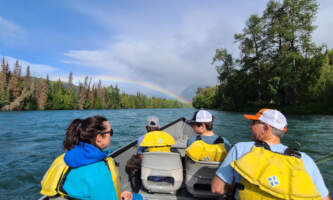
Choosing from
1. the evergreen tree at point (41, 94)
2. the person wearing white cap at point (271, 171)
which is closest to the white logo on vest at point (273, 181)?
the person wearing white cap at point (271, 171)

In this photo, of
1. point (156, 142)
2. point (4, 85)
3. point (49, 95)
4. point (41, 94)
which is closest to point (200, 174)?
point (156, 142)

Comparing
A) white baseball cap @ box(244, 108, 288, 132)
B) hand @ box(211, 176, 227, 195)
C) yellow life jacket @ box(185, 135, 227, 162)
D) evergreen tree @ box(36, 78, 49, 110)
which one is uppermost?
evergreen tree @ box(36, 78, 49, 110)

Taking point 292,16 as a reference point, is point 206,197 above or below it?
below

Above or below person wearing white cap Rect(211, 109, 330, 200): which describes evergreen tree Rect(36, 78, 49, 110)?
above

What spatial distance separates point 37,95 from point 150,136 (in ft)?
252

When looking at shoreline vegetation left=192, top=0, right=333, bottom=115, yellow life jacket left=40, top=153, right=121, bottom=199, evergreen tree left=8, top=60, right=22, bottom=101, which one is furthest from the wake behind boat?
evergreen tree left=8, top=60, right=22, bottom=101

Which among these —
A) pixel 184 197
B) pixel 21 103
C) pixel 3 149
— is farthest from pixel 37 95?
pixel 184 197

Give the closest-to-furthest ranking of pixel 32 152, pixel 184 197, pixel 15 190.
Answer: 1. pixel 184 197
2. pixel 15 190
3. pixel 32 152

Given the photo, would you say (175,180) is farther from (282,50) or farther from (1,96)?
(1,96)

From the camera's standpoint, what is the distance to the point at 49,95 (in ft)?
235

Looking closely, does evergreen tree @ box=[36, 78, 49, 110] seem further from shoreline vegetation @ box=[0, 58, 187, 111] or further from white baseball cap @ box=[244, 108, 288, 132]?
white baseball cap @ box=[244, 108, 288, 132]

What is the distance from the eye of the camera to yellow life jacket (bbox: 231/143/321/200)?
1.32 meters

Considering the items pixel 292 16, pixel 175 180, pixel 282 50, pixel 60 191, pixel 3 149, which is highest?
pixel 292 16

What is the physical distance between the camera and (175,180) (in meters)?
2.79
